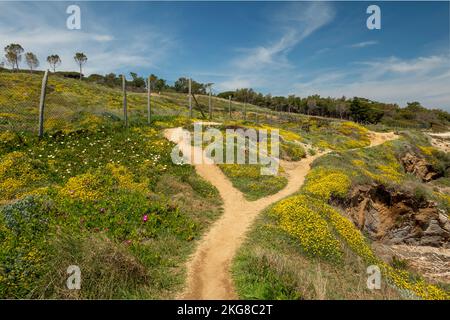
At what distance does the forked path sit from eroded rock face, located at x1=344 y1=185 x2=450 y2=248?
15.5ft

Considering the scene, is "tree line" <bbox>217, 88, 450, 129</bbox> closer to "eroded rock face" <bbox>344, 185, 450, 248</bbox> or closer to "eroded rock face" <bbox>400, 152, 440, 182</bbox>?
"eroded rock face" <bbox>400, 152, 440, 182</bbox>

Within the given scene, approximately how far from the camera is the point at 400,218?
66.7ft

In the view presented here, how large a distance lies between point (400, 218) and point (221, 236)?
1608 centimetres

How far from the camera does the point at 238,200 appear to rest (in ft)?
47.6

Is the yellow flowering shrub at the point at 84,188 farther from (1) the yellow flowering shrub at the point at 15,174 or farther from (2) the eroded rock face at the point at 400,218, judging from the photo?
(2) the eroded rock face at the point at 400,218

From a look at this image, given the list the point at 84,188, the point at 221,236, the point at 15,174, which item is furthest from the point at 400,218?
the point at 15,174

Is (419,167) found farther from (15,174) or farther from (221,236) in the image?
(15,174)

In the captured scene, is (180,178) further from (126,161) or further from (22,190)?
(22,190)

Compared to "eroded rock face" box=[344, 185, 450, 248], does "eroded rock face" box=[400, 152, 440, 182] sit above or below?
above

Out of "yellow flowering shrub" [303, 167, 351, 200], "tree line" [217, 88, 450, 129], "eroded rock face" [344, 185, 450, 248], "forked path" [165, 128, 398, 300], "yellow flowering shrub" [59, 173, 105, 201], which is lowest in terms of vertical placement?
"eroded rock face" [344, 185, 450, 248]

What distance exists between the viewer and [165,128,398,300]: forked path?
6.88 meters

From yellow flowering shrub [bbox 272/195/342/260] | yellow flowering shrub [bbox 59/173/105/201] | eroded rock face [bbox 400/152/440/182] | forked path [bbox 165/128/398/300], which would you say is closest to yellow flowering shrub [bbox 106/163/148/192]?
yellow flowering shrub [bbox 59/173/105/201]
